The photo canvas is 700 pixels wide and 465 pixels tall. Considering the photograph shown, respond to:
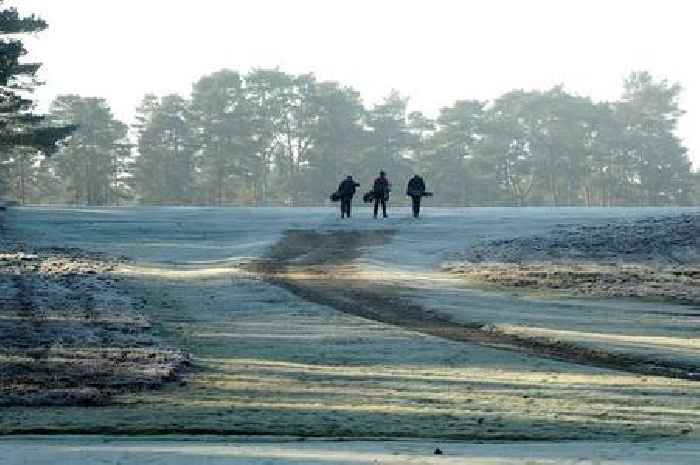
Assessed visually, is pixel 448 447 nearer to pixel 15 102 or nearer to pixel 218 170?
pixel 15 102

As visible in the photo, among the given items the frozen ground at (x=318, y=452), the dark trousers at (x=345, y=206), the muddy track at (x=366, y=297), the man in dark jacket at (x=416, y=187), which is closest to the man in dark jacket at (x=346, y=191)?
the dark trousers at (x=345, y=206)

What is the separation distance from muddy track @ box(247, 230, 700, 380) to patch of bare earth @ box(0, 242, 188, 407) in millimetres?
4064

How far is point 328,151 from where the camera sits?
305 ft

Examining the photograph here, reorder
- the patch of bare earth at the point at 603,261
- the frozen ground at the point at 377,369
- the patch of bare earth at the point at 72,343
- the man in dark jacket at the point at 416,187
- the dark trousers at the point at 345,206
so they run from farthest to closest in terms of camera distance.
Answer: the dark trousers at the point at 345,206 → the man in dark jacket at the point at 416,187 → the patch of bare earth at the point at 603,261 → the patch of bare earth at the point at 72,343 → the frozen ground at the point at 377,369

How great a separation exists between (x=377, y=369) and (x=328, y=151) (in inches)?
3101

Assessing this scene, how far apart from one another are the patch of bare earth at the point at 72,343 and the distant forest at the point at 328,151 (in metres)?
67.6

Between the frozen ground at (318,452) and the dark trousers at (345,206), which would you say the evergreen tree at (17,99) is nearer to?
the dark trousers at (345,206)

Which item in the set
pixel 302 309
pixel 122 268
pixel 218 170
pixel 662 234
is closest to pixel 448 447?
pixel 302 309

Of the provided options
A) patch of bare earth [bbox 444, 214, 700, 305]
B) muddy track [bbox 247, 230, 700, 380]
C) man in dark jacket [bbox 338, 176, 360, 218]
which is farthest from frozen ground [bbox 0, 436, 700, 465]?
man in dark jacket [bbox 338, 176, 360, 218]

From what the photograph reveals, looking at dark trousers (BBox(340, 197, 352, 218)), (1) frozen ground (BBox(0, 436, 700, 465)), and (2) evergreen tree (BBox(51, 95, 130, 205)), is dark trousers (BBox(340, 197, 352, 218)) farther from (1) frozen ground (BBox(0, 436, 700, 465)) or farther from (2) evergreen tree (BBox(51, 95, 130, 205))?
(2) evergreen tree (BBox(51, 95, 130, 205))

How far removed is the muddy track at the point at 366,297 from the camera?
624 inches

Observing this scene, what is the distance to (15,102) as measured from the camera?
5131 cm

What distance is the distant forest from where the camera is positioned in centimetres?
9231

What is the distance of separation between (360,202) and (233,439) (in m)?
75.1
